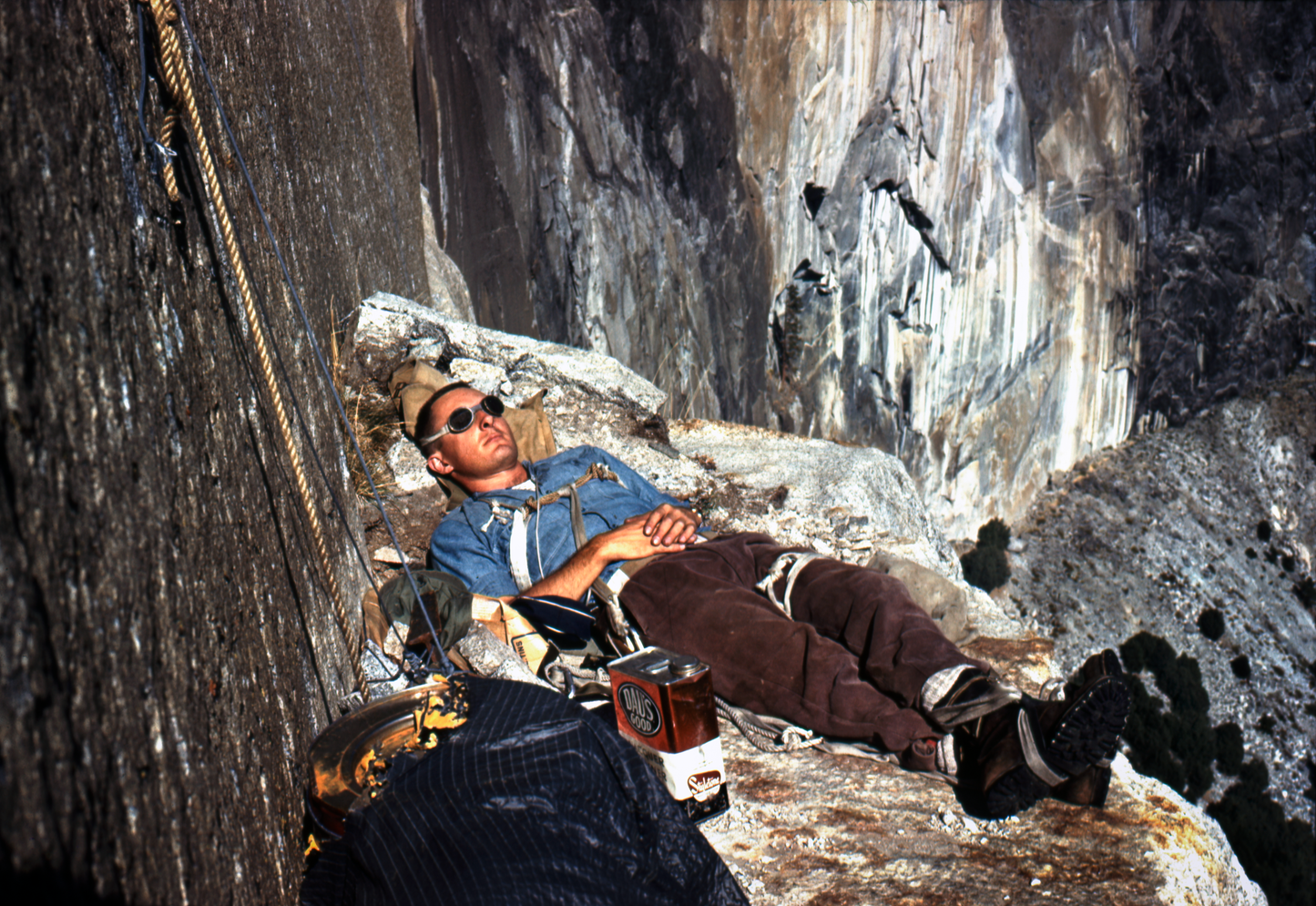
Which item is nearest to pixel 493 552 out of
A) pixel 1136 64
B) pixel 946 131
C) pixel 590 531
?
pixel 590 531

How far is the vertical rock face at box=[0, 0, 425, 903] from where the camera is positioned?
0.77 metres

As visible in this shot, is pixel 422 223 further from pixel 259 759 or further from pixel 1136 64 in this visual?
pixel 1136 64

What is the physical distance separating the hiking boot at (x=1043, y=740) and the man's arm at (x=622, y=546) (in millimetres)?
1107

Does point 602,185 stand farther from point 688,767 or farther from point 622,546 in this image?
point 688,767

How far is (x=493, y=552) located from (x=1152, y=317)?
3698 cm

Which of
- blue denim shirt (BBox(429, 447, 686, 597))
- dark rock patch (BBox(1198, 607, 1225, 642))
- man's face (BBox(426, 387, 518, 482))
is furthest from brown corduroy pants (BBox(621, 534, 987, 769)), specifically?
dark rock patch (BBox(1198, 607, 1225, 642))

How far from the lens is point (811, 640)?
2.43m

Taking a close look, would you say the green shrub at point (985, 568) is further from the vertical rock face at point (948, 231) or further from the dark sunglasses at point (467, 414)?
the dark sunglasses at point (467, 414)

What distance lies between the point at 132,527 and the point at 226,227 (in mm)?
840

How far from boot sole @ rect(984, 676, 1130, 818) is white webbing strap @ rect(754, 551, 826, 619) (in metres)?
0.85

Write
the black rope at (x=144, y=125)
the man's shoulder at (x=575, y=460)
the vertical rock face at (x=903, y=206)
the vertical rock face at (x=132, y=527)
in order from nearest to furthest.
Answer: the vertical rock face at (x=132, y=527), the black rope at (x=144, y=125), the man's shoulder at (x=575, y=460), the vertical rock face at (x=903, y=206)

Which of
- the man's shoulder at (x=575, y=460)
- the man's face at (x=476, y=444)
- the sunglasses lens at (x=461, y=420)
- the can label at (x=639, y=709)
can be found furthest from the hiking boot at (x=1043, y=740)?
the sunglasses lens at (x=461, y=420)

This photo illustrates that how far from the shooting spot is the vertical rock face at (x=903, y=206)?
1169cm

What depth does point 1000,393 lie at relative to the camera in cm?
3097
